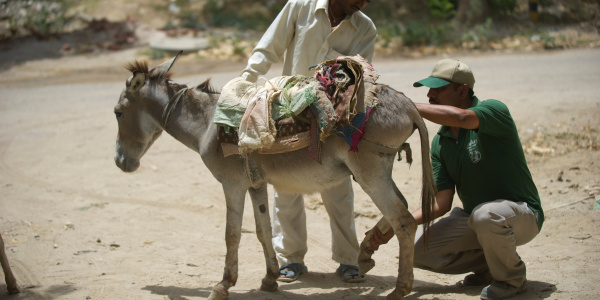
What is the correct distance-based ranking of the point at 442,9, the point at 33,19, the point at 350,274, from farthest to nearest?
the point at 442,9
the point at 33,19
the point at 350,274

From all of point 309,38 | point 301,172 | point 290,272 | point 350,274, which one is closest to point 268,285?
point 290,272

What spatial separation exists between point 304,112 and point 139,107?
136 centimetres

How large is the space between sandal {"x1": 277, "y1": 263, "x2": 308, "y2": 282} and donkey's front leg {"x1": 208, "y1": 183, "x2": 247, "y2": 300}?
623mm

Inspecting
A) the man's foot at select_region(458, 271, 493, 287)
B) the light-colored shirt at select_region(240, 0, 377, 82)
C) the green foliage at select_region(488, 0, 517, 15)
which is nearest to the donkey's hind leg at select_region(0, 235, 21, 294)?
the light-colored shirt at select_region(240, 0, 377, 82)

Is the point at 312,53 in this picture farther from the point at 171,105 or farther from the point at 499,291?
the point at 499,291

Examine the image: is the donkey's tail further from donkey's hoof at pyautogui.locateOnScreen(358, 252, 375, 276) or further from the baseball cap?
donkey's hoof at pyautogui.locateOnScreen(358, 252, 375, 276)

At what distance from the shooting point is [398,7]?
1923cm

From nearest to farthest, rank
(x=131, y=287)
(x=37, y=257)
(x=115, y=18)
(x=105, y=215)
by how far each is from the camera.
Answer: (x=131, y=287)
(x=37, y=257)
(x=105, y=215)
(x=115, y=18)

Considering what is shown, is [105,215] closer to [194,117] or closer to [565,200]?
[194,117]

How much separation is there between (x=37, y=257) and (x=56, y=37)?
13.5 metres

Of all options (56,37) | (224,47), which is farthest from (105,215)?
(56,37)

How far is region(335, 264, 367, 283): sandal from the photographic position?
4.43 metres

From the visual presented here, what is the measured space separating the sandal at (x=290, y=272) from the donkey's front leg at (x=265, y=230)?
281 mm

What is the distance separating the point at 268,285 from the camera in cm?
423
